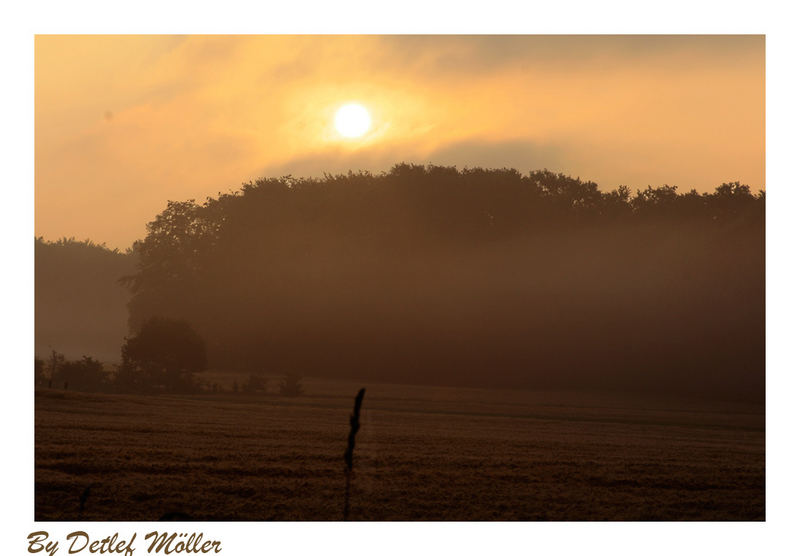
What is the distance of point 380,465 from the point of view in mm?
17609

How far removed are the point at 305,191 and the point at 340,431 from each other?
3572 centimetres

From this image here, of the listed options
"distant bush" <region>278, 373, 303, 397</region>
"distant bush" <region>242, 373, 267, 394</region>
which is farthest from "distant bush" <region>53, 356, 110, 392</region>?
"distant bush" <region>278, 373, 303, 397</region>

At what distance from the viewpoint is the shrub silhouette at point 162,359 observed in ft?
126

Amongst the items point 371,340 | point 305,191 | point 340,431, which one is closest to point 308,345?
point 371,340

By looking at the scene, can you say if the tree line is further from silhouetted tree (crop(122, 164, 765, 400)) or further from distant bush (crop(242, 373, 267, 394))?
distant bush (crop(242, 373, 267, 394))

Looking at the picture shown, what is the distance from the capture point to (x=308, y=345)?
167ft

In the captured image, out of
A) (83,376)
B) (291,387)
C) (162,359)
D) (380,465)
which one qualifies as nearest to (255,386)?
(291,387)

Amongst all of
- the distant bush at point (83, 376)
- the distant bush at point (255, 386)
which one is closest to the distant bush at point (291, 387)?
the distant bush at point (255, 386)

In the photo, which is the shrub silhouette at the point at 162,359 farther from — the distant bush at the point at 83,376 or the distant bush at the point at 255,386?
the distant bush at the point at 255,386

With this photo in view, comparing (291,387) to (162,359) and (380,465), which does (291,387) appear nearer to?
(162,359)

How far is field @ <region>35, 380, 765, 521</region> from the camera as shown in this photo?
1400 centimetres

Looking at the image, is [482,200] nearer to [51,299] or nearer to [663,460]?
[663,460]

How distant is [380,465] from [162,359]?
23.5 metres

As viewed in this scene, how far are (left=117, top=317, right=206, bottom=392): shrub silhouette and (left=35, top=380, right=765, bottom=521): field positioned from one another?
22.4ft
